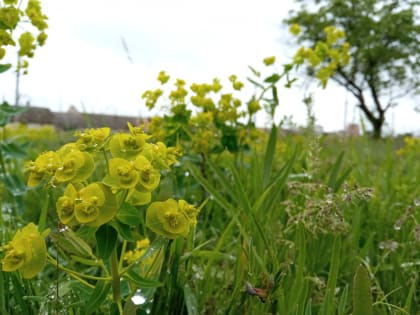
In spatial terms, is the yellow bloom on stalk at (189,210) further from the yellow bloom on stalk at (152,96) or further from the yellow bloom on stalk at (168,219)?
the yellow bloom on stalk at (152,96)

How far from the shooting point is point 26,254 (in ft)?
2.25

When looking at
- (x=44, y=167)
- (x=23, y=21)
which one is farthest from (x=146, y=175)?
(x=23, y=21)

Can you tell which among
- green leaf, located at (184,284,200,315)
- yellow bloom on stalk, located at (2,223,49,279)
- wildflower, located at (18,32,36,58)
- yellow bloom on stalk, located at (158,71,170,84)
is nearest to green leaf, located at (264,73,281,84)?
yellow bloom on stalk, located at (158,71,170,84)

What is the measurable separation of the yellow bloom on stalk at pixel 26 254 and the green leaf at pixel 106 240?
0.24 ft

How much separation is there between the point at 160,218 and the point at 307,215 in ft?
1.13

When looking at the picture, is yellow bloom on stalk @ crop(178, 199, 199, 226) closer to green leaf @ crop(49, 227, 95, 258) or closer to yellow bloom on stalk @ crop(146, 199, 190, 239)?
yellow bloom on stalk @ crop(146, 199, 190, 239)

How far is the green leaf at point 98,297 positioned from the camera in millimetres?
759

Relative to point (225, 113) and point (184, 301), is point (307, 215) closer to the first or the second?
point (184, 301)

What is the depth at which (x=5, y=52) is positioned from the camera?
1649mm

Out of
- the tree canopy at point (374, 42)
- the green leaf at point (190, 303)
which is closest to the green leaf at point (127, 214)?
the green leaf at point (190, 303)

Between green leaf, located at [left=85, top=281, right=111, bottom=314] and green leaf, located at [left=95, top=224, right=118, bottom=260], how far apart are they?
91 mm

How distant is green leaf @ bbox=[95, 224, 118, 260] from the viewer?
715 mm

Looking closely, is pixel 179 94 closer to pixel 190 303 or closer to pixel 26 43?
pixel 26 43

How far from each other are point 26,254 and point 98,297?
0.14 metres
